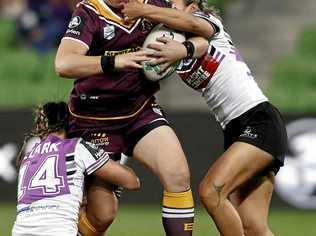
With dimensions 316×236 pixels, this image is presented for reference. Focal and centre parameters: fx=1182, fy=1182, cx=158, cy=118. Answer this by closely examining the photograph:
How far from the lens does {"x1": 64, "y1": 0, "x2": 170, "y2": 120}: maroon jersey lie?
26.0ft

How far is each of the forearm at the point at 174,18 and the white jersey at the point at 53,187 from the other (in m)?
Result: 0.99

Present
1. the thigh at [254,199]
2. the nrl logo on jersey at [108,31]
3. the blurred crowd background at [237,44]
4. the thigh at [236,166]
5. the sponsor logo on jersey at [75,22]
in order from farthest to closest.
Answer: the blurred crowd background at [237,44] → the thigh at [254,199] → the thigh at [236,166] → the nrl logo on jersey at [108,31] → the sponsor logo on jersey at [75,22]

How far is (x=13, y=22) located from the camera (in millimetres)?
16844

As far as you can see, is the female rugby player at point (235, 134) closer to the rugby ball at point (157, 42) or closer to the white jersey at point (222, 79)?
the white jersey at point (222, 79)

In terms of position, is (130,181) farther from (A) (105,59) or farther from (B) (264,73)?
(B) (264,73)

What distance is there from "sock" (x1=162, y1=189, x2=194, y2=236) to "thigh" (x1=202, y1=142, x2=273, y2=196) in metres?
0.24

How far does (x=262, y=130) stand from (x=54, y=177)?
5.25 feet

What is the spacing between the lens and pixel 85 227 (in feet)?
27.4

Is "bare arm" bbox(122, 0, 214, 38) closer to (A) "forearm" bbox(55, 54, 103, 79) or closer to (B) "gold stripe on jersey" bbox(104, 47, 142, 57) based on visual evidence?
(B) "gold stripe on jersey" bbox(104, 47, 142, 57)

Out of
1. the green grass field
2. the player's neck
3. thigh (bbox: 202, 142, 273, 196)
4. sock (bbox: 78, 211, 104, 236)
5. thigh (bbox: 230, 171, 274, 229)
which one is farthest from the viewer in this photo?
the green grass field

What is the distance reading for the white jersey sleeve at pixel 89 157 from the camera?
300 inches

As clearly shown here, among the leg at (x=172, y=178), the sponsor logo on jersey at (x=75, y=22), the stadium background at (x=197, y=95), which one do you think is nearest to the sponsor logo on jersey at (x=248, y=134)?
the leg at (x=172, y=178)

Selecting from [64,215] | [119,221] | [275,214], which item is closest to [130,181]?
[64,215]

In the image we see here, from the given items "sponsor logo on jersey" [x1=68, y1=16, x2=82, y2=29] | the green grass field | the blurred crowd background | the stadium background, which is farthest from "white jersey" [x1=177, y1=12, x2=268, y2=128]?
the blurred crowd background
